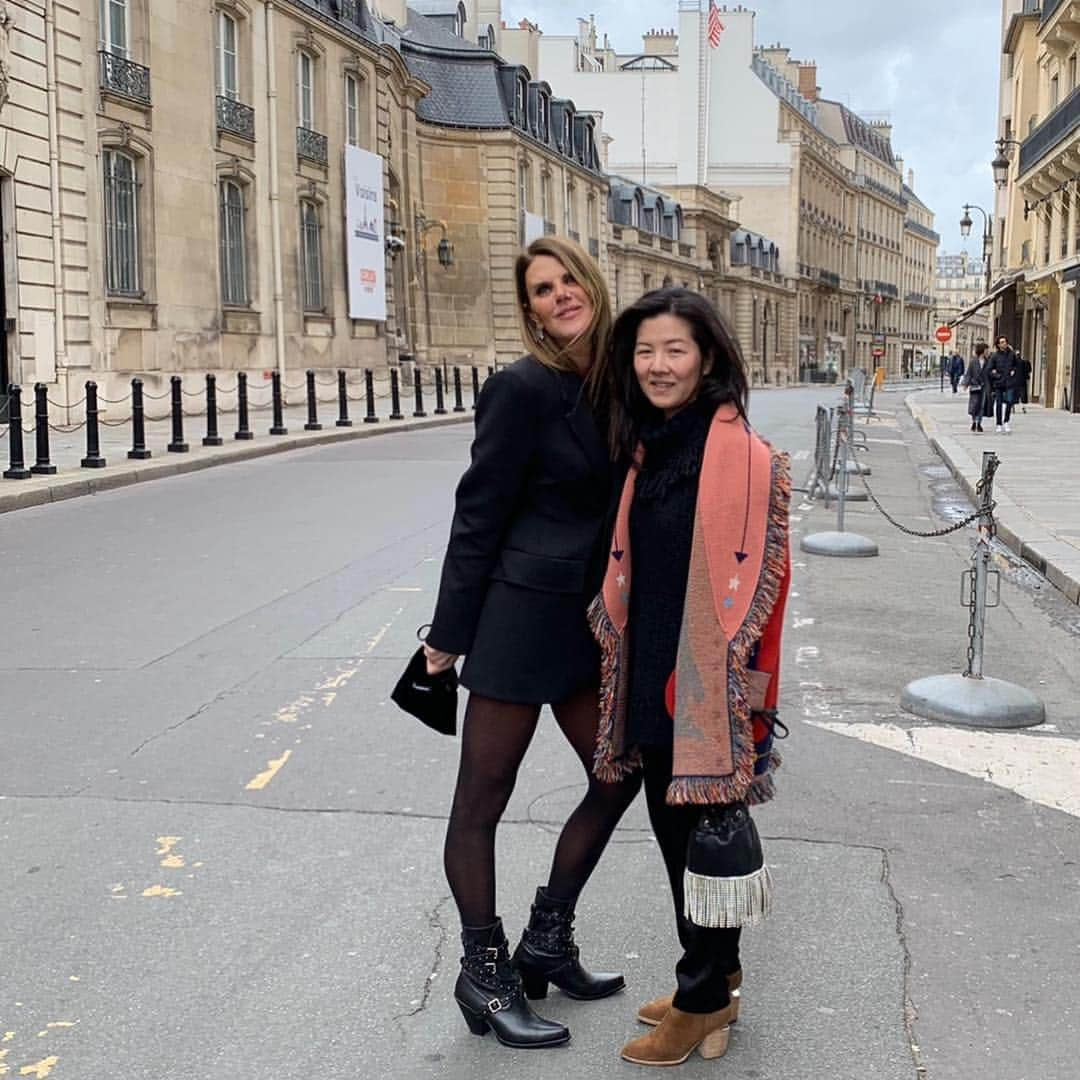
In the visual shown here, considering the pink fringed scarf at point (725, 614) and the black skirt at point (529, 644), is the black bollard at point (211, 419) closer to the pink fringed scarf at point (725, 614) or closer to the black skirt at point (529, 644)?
the black skirt at point (529, 644)

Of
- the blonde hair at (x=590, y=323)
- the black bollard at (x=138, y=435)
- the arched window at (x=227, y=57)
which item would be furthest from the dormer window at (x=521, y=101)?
the blonde hair at (x=590, y=323)

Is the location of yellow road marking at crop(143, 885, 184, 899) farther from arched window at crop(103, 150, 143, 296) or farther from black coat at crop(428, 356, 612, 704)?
arched window at crop(103, 150, 143, 296)

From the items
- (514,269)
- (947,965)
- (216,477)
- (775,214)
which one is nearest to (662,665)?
(514,269)

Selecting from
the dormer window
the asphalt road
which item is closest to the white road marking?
the asphalt road

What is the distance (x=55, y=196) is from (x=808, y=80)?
91.4 m

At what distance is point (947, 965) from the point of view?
11.5ft

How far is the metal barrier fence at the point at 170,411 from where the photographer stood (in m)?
14.7

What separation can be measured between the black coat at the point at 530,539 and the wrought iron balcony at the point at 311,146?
2880cm

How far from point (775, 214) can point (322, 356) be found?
64.4 meters

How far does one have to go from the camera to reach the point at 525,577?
3.03 metres

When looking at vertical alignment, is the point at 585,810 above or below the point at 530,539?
below

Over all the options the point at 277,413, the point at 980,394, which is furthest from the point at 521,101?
the point at 277,413

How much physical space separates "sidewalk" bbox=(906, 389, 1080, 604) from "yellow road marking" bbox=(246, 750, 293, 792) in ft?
19.0

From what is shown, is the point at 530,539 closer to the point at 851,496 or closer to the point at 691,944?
the point at 691,944
